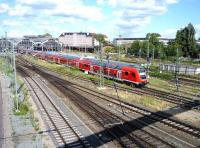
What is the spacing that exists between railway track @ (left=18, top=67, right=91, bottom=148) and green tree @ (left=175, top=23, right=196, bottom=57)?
3080 inches

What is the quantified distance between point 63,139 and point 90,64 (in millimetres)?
42527

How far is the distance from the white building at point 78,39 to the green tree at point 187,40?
228ft

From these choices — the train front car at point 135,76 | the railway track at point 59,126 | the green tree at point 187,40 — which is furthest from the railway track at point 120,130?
the green tree at point 187,40

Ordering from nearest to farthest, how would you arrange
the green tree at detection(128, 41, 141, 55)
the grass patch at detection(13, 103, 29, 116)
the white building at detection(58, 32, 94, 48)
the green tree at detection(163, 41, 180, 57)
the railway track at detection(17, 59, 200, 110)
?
the grass patch at detection(13, 103, 29, 116) < the railway track at detection(17, 59, 200, 110) < the green tree at detection(163, 41, 180, 57) < the green tree at detection(128, 41, 141, 55) < the white building at detection(58, 32, 94, 48)

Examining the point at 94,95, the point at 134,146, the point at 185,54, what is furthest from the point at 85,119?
the point at 185,54

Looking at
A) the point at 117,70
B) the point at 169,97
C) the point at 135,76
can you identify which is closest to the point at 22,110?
the point at 169,97

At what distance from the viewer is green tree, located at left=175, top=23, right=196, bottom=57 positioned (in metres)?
110

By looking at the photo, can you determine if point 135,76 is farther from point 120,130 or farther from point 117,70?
point 120,130

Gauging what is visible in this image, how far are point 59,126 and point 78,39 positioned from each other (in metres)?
160

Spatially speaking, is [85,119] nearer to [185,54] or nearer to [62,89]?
[62,89]

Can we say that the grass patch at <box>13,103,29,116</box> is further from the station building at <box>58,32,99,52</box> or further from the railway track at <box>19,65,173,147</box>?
the station building at <box>58,32,99,52</box>

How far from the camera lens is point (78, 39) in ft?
609

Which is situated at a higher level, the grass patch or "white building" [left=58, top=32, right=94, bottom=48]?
"white building" [left=58, top=32, right=94, bottom=48]

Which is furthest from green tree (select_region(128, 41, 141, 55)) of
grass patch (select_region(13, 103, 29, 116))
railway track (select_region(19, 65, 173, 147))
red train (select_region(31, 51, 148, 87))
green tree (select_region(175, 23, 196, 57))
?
grass patch (select_region(13, 103, 29, 116))
